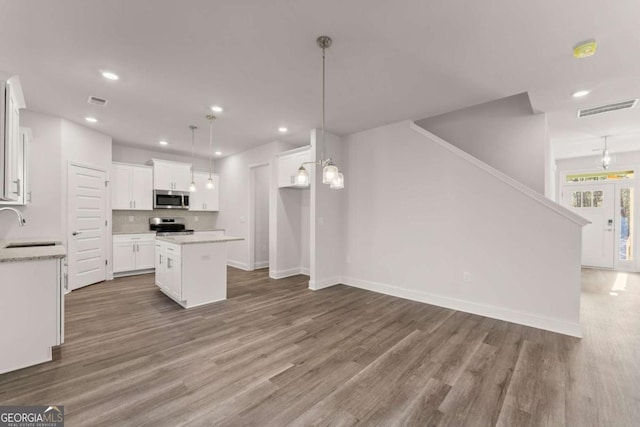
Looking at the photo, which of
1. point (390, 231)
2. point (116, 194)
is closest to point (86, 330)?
point (116, 194)

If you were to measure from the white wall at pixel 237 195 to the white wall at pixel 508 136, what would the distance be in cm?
344

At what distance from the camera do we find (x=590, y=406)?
1854 millimetres

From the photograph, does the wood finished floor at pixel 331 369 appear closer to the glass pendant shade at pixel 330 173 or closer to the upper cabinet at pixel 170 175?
the glass pendant shade at pixel 330 173

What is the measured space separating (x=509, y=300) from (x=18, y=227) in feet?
22.9

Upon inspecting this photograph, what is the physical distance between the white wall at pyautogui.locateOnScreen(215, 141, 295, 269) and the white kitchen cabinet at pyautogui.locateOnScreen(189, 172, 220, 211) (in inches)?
5.1

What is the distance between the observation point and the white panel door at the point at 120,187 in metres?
5.61

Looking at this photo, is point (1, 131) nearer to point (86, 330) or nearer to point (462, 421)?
point (86, 330)

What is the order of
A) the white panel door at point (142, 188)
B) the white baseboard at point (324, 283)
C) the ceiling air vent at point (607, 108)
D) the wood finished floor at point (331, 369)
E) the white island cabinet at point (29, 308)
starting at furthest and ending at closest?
1. the white panel door at point (142, 188)
2. the white baseboard at point (324, 283)
3. the ceiling air vent at point (607, 108)
4. the white island cabinet at point (29, 308)
5. the wood finished floor at point (331, 369)

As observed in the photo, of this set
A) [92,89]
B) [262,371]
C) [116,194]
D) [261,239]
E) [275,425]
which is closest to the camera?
[275,425]

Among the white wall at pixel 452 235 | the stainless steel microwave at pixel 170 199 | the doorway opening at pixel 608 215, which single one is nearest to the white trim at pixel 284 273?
the white wall at pixel 452 235

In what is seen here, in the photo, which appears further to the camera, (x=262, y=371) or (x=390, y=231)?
(x=390, y=231)

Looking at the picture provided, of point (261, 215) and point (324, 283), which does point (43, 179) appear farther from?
point (324, 283)

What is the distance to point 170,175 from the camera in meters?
6.36

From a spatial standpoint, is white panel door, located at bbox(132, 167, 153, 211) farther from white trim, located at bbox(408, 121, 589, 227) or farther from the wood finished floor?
white trim, located at bbox(408, 121, 589, 227)
